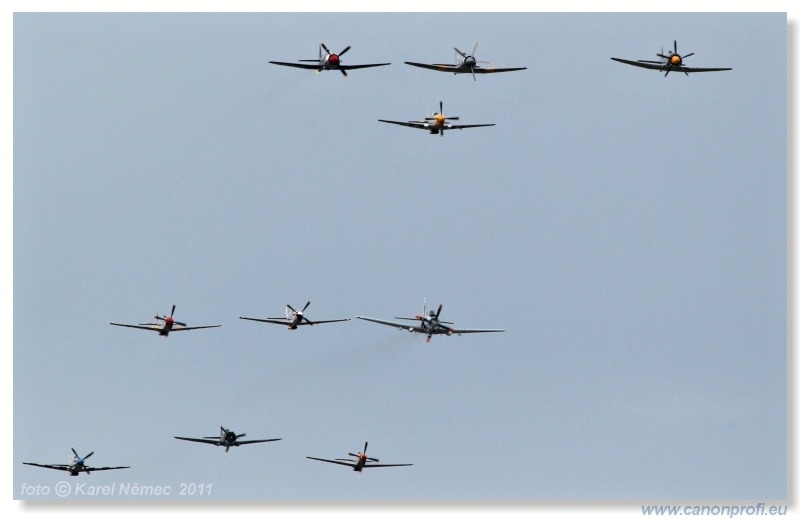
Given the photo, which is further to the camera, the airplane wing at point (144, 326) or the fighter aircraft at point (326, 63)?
the airplane wing at point (144, 326)

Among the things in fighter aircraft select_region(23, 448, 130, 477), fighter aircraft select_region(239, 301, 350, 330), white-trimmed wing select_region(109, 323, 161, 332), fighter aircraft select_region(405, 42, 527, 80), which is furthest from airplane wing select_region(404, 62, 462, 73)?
fighter aircraft select_region(23, 448, 130, 477)

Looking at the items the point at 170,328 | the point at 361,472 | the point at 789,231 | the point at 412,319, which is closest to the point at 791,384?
the point at 789,231

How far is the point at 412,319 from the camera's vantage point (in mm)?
138000

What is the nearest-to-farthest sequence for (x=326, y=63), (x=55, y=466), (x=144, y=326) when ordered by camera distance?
(x=326, y=63), (x=55, y=466), (x=144, y=326)

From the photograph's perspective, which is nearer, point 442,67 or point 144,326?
point 442,67

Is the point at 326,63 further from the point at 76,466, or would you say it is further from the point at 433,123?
the point at 76,466

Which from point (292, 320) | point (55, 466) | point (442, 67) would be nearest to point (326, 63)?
point (442, 67)

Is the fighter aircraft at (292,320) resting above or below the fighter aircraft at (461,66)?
below

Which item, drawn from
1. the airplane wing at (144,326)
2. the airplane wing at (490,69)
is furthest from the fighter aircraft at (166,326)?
the airplane wing at (490,69)

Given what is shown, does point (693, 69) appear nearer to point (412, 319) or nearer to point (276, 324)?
point (412, 319)

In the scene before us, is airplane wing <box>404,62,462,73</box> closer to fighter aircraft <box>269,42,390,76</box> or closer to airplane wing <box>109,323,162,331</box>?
fighter aircraft <box>269,42,390,76</box>

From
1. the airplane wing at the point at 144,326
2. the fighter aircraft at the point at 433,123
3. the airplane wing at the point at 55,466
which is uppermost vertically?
the fighter aircraft at the point at 433,123

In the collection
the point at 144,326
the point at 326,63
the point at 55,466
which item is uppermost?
the point at 326,63

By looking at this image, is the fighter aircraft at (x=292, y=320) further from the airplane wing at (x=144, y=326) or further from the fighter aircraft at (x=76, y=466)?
the fighter aircraft at (x=76, y=466)
